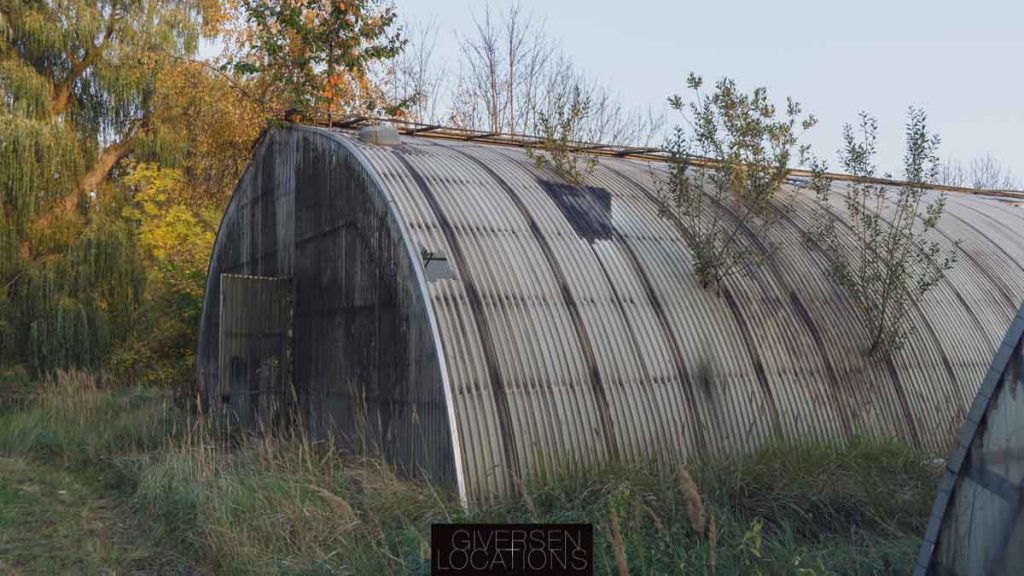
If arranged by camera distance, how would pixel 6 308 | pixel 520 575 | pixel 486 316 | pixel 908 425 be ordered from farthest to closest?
pixel 6 308
pixel 908 425
pixel 486 316
pixel 520 575

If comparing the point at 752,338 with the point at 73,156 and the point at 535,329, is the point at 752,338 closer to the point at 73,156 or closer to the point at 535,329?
the point at 535,329

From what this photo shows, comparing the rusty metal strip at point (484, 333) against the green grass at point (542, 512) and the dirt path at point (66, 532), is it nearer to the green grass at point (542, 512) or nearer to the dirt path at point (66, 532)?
the green grass at point (542, 512)

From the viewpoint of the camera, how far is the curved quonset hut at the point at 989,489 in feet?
13.4

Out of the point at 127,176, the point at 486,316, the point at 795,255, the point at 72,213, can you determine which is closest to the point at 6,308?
the point at 72,213

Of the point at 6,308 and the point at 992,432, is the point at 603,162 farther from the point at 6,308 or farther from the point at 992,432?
the point at 6,308

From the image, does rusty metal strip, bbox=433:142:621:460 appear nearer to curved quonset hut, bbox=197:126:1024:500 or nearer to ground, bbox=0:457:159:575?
curved quonset hut, bbox=197:126:1024:500

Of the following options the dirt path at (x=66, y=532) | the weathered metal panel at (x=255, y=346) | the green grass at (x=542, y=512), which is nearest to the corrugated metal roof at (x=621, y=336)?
the green grass at (x=542, y=512)

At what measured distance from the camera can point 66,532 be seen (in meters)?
7.97

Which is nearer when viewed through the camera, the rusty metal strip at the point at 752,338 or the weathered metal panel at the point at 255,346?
the rusty metal strip at the point at 752,338

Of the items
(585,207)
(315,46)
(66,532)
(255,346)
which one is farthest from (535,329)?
(315,46)

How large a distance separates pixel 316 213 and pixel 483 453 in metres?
4.81

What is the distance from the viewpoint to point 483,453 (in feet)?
24.5

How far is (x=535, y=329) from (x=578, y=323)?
1.55ft

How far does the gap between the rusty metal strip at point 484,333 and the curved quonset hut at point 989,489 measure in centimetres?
343
